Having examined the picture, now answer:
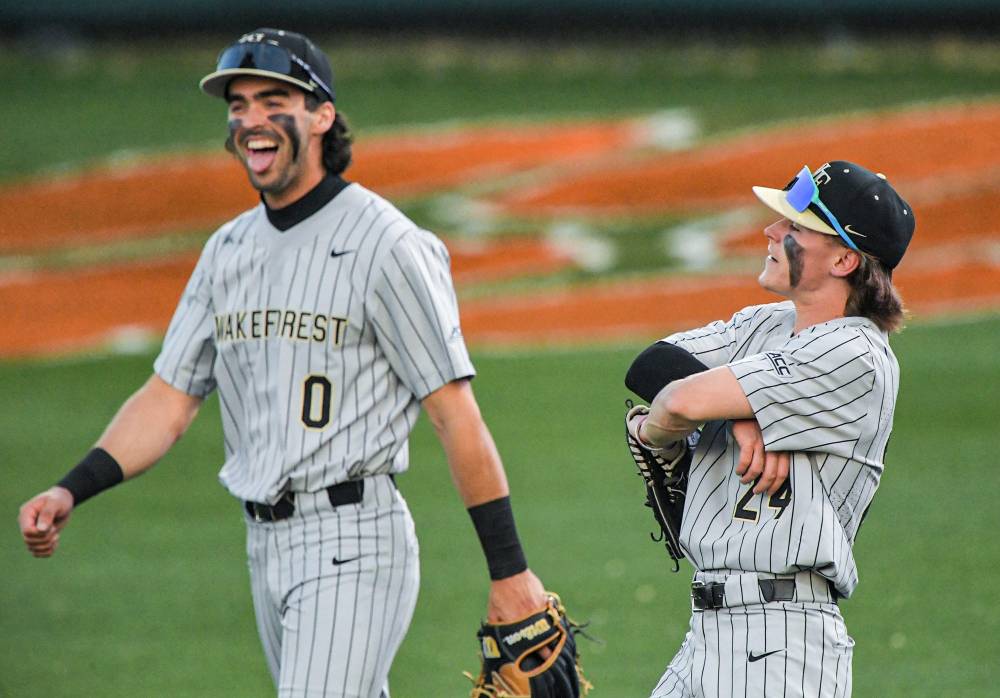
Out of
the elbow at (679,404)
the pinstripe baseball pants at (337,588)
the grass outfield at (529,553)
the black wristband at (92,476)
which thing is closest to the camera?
the elbow at (679,404)

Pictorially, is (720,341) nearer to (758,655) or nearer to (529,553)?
(758,655)

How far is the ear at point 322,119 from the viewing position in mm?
4668

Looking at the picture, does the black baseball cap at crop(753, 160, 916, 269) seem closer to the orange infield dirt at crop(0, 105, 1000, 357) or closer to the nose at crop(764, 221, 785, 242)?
the nose at crop(764, 221, 785, 242)

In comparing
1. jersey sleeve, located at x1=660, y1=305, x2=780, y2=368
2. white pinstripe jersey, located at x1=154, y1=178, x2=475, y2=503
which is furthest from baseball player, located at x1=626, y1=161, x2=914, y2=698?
white pinstripe jersey, located at x1=154, y1=178, x2=475, y2=503

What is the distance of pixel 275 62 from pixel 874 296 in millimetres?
1782

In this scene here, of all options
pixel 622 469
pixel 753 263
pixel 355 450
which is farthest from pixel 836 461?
pixel 753 263

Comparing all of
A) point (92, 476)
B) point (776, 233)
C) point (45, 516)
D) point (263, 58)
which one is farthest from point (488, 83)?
point (776, 233)

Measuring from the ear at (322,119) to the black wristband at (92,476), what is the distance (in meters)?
1.12

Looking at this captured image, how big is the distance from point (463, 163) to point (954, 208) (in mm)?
6595

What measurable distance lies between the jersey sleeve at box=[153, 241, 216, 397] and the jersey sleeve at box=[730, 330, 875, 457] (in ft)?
5.40

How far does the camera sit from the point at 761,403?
4016 mm

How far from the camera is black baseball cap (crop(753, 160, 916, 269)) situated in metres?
4.08

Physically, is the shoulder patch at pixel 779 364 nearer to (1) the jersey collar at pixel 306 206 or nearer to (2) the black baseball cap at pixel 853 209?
(2) the black baseball cap at pixel 853 209

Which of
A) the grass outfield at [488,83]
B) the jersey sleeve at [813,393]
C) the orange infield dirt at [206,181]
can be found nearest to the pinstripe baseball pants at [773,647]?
the jersey sleeve at [813,393]
